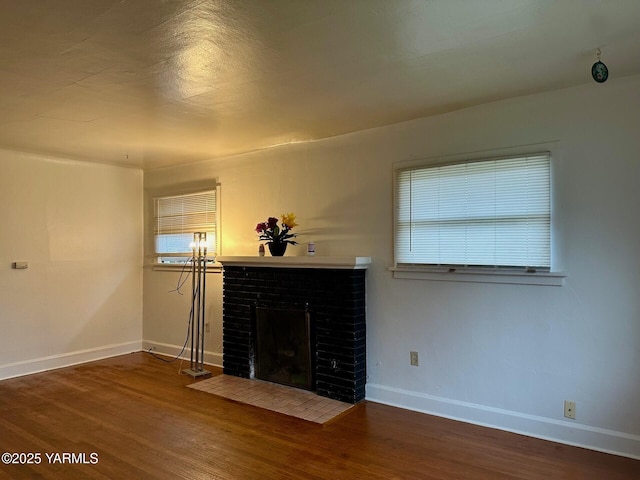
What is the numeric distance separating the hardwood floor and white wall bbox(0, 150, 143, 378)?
99 cm

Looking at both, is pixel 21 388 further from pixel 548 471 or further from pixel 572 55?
pixel 572 55

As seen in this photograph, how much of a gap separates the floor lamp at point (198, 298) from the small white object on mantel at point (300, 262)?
39 cm

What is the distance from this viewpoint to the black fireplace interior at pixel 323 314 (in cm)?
389

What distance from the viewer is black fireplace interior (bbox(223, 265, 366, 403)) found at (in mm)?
3893

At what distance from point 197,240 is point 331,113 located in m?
2.35

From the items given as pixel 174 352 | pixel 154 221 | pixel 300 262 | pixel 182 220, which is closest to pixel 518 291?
pixel 300 262

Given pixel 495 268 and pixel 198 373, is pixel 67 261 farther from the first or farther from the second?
pixel 495 268

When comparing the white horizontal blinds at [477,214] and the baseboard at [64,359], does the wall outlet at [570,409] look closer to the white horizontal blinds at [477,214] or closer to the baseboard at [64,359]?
the white horizontal blinds at [477,214]

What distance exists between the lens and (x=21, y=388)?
4371mm

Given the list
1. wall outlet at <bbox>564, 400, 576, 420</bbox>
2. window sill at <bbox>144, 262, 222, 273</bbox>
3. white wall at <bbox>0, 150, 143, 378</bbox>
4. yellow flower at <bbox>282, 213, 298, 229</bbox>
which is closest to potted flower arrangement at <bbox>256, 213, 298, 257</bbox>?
yellow flower at <bbox>282, 213, 298, 229</bbox>

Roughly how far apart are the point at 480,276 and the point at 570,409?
107 cm

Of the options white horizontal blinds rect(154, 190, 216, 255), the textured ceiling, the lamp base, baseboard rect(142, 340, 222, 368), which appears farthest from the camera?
white horizontal blinds rect(154, 190, 216, 255)

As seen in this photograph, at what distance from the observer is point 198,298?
525 centimetres

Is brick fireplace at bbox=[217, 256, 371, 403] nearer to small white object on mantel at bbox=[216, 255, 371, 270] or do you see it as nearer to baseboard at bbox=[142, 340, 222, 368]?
small white object on mantel at bbox=[216, 255, 371, 270]
